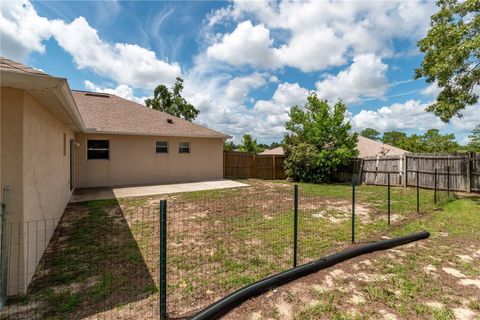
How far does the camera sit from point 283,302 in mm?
2857

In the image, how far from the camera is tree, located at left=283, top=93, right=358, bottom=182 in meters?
14.8

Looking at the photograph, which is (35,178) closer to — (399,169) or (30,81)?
(30,81)

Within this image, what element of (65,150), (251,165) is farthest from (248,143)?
(65,150)

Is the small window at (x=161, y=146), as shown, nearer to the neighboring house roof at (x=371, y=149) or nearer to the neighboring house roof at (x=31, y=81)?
the neighboring house roof at (x=31, y=81)

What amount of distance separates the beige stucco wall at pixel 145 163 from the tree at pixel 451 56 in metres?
11.0

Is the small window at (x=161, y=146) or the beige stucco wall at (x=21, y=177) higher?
the small window at (x=161, y=146)

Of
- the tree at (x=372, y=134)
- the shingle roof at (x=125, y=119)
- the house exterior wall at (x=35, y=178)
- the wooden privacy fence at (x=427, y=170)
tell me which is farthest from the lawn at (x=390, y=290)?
the tree at (x=372, y=134)

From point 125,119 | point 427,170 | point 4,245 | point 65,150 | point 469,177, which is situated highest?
point 125,119

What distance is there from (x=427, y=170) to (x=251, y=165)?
9.85 meters

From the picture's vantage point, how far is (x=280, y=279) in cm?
322

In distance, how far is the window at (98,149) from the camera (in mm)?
11367

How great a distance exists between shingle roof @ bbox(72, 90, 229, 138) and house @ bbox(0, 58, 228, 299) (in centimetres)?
4

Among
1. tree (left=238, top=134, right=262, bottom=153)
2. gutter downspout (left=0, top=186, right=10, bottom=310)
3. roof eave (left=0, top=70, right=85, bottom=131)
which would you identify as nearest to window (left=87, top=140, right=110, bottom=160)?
roof eave (left=0, top=70, right=85, bottom=131)

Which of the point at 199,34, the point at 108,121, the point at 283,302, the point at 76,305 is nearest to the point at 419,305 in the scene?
the point at 283,302
